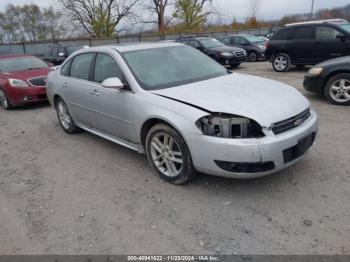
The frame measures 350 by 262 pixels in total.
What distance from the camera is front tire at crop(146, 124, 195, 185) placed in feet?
11.5

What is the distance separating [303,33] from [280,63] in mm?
1320

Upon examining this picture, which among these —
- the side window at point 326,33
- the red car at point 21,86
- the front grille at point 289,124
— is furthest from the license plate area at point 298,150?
the side window at point 326,33

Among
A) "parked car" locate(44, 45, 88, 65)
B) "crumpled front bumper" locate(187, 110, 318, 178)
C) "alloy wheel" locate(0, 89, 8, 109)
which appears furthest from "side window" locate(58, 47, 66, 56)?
"crumpled front bumper" locate(187, 110, 318, 178)

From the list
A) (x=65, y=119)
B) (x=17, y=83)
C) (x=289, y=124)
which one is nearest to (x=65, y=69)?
(x=65, y=119)

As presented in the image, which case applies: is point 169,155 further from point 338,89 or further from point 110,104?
point 338,89

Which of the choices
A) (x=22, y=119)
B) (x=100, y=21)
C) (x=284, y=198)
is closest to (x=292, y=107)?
(x=284, y=198)

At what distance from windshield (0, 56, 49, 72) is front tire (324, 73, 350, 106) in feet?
25.9

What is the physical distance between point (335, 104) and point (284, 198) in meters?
4.23

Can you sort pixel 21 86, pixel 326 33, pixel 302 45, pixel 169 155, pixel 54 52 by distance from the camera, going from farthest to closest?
pixel 54 52, pixel 302 45, pixel 326 33, pixel 21 86, pixel 169 155

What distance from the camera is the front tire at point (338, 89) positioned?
6.50 meters

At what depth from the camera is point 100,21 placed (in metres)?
38.9

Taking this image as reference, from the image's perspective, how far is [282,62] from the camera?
1181cm

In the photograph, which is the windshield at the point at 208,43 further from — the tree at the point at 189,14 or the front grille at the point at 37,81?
the tree at the point at 189,14

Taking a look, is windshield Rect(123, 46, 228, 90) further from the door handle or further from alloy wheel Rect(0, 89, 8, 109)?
alloy wheel Rect(0, 89, 8, 109)
